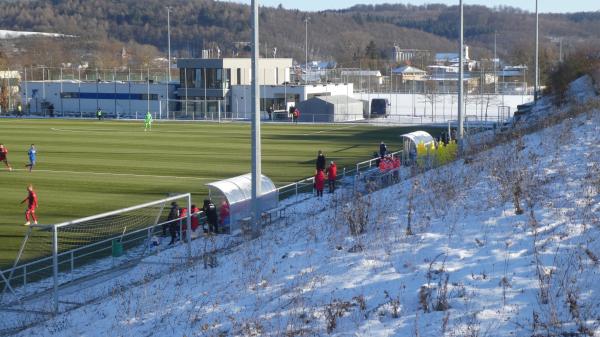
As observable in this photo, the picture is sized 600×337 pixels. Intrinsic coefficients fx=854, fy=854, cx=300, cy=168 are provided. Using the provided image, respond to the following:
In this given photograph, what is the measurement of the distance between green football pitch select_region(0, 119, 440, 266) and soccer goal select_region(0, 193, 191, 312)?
1.08m

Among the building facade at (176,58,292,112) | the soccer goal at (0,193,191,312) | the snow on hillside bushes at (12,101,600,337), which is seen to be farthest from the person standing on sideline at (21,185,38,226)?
the building facade at (176,58,292,112)

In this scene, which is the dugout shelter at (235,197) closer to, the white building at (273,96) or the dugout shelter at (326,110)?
the dugout shelter at (326,110)

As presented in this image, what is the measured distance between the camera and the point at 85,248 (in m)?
18.8

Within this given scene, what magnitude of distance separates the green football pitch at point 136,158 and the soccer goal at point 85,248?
3.53ft

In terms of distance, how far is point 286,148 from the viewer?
151 ft

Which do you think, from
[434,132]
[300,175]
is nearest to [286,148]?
[300,175]

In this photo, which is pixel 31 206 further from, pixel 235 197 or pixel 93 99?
pixel 93 99

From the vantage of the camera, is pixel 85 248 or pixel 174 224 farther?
pixel 174 224

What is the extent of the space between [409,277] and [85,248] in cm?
1035

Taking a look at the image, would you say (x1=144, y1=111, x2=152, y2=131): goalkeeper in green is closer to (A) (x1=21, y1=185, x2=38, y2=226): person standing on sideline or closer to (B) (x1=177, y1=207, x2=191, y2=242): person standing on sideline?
(A) (x1=21, y1=185, x2=38, y2=226): person standing on sideline

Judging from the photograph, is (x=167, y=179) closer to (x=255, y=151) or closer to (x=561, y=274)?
(x=255, y=151)

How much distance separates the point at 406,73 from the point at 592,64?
6975 centimetres

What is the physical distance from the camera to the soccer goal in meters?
15.9

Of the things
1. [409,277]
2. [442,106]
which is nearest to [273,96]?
[442,106]
